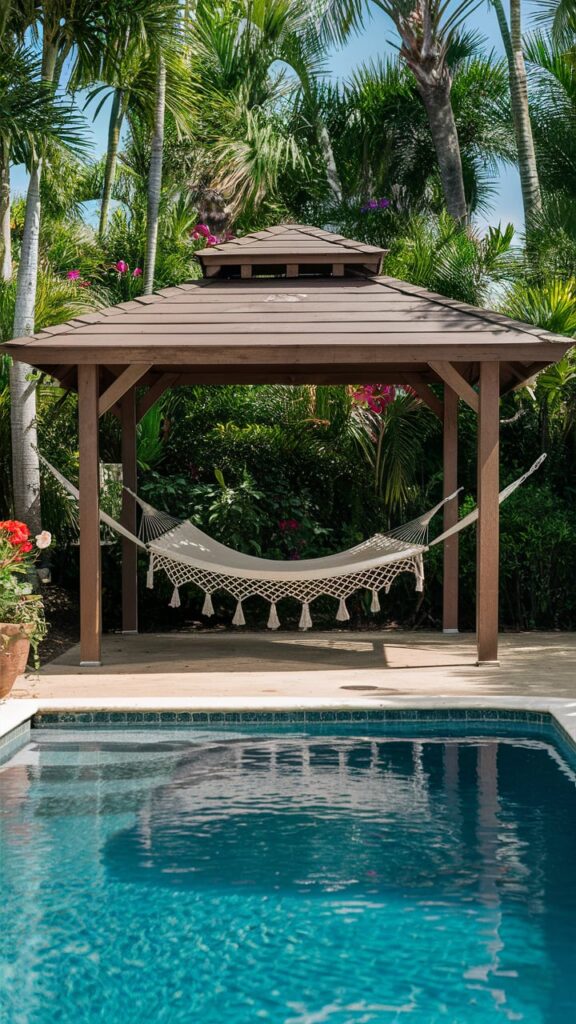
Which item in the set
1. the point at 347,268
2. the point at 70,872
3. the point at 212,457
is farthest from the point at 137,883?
the point at 212,457

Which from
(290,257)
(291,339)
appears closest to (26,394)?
(290,257)

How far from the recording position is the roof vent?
8016mm

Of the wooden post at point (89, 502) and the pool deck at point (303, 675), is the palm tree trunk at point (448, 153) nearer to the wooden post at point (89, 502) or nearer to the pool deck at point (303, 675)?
the pool deck at point (303, 675)

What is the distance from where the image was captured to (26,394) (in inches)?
317

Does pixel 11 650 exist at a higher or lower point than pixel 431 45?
lower

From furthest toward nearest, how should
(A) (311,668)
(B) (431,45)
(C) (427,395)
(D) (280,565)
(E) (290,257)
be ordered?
(B) (431,45)
(C) (427,395)
(E) (290,257)
(D) (280,565)
(A) (311,668)

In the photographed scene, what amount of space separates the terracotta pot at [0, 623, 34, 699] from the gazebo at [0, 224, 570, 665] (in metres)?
1.12

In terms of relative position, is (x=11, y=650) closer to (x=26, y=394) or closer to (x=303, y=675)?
(x=303, y=675)

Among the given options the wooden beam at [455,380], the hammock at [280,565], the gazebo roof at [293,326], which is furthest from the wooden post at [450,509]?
the wooden beam at [455,380]

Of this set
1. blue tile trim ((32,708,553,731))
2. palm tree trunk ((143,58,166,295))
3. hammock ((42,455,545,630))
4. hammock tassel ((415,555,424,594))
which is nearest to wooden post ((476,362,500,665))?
hammock ((42,455,545,630))

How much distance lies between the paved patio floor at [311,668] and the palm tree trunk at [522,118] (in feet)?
17.7

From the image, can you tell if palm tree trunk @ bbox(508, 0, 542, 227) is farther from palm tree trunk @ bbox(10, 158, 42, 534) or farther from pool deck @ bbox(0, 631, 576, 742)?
palm tree trunk @ bbox(10, 158, 42, 534)

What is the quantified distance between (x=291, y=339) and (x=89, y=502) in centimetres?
156

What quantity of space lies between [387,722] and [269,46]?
40.2 feet
